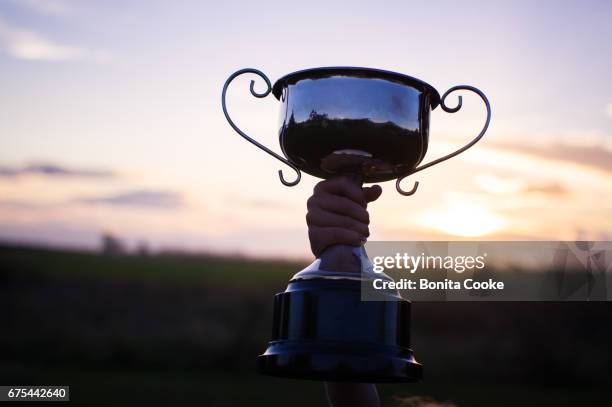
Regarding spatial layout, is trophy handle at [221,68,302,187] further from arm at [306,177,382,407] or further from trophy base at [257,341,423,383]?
trophy base at [257,341,423,383]

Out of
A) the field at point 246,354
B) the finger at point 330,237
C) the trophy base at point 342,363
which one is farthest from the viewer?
the field at point 246,354

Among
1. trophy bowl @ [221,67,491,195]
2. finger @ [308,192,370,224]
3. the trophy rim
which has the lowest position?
finger @ [308,192,370,224]

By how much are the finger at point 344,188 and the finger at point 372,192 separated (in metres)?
0.02

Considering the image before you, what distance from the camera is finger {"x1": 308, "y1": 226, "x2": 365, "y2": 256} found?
5.60 ft

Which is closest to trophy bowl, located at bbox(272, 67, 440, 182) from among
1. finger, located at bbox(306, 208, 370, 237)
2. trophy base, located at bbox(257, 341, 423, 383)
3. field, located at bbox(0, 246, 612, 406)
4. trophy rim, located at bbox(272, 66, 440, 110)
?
trophy rim, located at bbox(272, 66, 440, 110)

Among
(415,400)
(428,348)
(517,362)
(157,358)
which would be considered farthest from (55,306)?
(415,400)

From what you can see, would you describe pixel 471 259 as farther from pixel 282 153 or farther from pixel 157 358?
pixel 157 358

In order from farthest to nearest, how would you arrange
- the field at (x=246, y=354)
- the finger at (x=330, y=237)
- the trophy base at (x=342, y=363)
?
the field at (x=246, y=354) → the finger at (x=330, y=237) → the trophy base at (x=342, y=363)

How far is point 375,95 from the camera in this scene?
173cm

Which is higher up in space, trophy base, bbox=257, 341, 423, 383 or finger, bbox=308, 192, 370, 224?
finger, bbox=308, 192, 370, 224

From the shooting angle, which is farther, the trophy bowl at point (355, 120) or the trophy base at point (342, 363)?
the trophy bowl at point (355, 120)

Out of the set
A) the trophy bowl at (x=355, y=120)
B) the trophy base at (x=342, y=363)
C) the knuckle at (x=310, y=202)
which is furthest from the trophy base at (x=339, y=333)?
the trophy bowl at (x=355, y=120)

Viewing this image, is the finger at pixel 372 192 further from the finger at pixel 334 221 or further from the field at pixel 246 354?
the field at pixel 246 354

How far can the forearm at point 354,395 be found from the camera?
1.73 metres
